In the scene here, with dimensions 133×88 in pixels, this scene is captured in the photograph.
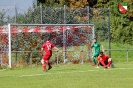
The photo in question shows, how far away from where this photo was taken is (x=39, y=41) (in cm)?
3869

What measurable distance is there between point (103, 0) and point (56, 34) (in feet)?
94.0

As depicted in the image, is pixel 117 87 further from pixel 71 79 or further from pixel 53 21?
pixel 53 21

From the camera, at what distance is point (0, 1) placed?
52.9 meters

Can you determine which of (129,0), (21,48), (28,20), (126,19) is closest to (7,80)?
(21,48)

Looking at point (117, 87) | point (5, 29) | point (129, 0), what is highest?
point (129, 0)

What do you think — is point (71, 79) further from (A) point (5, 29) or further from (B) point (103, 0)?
(B) point (103, 0)

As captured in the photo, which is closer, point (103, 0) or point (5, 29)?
point (5, 29)

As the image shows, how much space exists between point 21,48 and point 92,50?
5289 millimetres

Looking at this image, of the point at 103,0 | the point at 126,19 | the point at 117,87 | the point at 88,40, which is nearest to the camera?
the point at 117,87

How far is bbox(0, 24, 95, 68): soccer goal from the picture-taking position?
1471 inches

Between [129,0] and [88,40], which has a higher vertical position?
[129,0]

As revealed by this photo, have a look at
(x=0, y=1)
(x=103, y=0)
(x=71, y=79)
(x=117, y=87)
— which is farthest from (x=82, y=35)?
(x=103, y=0)

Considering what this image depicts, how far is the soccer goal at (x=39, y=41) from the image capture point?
37375 millimetres

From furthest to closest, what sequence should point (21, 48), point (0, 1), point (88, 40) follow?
point (0, 1) → point (88, 40) → point (21, 48)
